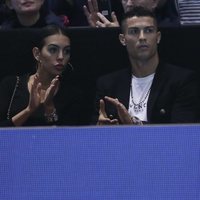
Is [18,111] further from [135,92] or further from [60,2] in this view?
[60,2]

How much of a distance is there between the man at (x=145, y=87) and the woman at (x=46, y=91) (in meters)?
0.18

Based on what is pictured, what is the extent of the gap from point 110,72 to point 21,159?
133 cm

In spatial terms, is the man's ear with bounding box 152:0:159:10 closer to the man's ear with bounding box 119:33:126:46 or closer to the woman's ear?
the man's ear with bounding box 119:33:126:46

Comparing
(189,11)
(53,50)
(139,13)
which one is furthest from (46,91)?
(189,11)

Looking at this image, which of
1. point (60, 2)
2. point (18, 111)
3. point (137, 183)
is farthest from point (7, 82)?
point (137, 183)

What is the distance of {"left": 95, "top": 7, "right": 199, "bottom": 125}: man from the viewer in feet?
13.4

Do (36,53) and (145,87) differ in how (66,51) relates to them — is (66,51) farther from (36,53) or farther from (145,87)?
(145,87)

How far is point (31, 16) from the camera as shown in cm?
480

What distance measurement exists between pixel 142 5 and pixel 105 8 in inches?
13.1

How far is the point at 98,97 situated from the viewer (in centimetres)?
432

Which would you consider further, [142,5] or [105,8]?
[105,8]

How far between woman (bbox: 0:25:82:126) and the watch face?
1.88ft

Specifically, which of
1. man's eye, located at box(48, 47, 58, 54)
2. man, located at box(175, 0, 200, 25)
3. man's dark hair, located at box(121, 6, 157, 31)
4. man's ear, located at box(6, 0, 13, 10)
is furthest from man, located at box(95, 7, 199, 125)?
man's ear, located at box(6, 0, 13, 10)

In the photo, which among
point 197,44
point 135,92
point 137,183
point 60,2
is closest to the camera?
point 137,183
